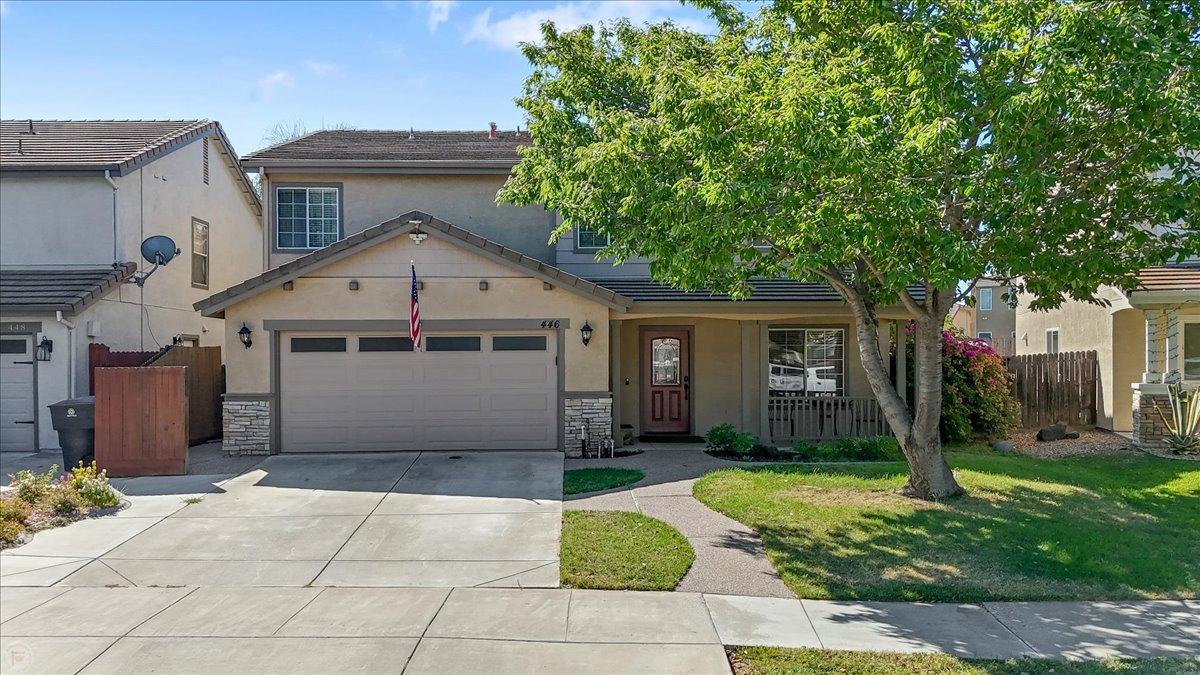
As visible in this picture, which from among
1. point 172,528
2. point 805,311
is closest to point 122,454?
point 172,528

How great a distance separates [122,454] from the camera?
10922 millimetres

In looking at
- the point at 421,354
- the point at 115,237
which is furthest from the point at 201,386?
the point at 421,354

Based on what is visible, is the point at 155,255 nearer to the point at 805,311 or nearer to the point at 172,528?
the point at 172,528

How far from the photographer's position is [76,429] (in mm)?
11008

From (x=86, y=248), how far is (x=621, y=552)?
12978mm

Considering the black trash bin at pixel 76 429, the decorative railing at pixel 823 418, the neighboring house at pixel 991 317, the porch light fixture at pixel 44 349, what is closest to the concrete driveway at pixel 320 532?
the black trash bin at pixel 76 429

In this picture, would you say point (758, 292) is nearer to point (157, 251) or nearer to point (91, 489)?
point (91, 489)

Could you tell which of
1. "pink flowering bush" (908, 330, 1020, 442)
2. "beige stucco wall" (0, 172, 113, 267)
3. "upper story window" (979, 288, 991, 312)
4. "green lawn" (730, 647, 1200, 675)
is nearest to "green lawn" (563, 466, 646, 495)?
"green lawn" (730, 647, 1200, 675)

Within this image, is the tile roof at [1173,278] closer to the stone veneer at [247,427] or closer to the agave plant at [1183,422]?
the agave plant at [1183,422]

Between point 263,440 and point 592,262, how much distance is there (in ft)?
23.0

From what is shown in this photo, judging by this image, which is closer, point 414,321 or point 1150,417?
point 414,321

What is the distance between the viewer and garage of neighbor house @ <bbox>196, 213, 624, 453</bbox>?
1251cm

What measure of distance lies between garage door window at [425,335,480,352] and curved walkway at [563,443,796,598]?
8.89ft

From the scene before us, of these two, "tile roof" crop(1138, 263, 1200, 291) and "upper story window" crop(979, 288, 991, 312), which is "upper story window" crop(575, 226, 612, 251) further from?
"upper story window" crop(979, 288, 991, 312)
